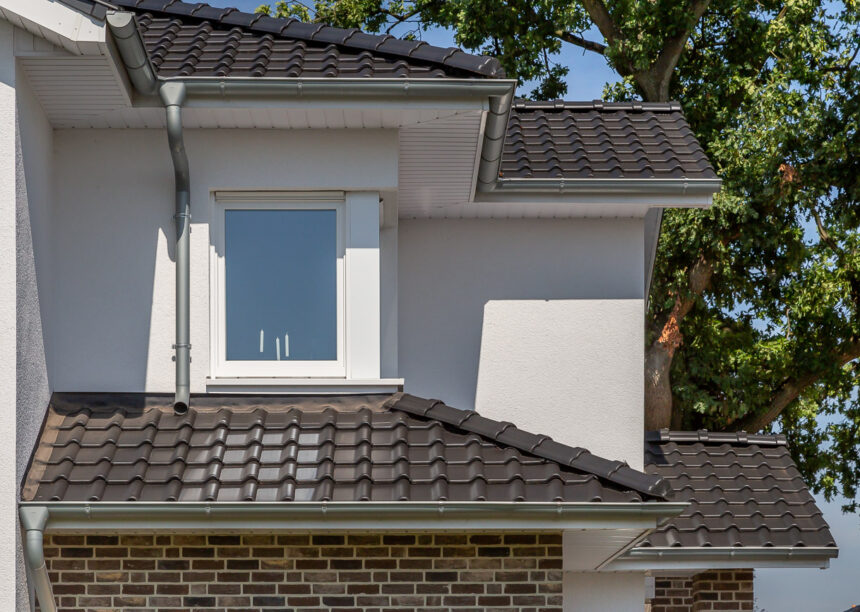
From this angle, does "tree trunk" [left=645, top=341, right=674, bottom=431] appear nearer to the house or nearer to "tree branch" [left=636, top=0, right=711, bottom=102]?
"tree branch" [left=636, top=0, right=711, bottom=102]

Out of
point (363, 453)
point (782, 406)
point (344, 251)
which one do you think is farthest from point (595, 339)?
point (782, 406)

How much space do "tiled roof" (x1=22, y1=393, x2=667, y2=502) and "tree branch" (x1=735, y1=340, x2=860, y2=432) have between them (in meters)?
14.6

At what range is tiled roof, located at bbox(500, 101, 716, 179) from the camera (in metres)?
10.4

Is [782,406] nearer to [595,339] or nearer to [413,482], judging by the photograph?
[595,339]

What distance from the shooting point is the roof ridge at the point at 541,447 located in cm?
786

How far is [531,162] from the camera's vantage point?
10547 millimetres

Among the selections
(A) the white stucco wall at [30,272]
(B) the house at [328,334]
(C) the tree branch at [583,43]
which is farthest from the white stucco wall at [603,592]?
(C) the tree branch at [583,43]

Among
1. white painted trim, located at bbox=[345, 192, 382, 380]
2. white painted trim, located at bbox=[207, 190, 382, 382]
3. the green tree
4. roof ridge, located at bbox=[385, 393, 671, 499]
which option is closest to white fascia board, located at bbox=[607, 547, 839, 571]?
roof ridge, located at bbox=[385, 393, 671, 499]

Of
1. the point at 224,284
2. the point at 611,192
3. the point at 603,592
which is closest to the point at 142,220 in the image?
the point at 224,284

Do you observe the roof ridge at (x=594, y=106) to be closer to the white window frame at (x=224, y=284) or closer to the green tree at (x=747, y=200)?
the white window frame at (x=224, y=284)

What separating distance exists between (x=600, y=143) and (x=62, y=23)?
15.9 feet

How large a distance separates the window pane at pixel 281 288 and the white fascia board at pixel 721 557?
3.06 m

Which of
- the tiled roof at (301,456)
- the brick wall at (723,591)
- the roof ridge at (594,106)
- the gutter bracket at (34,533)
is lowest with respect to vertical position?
the brick wall at (723,591)

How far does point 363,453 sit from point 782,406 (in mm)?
15706
